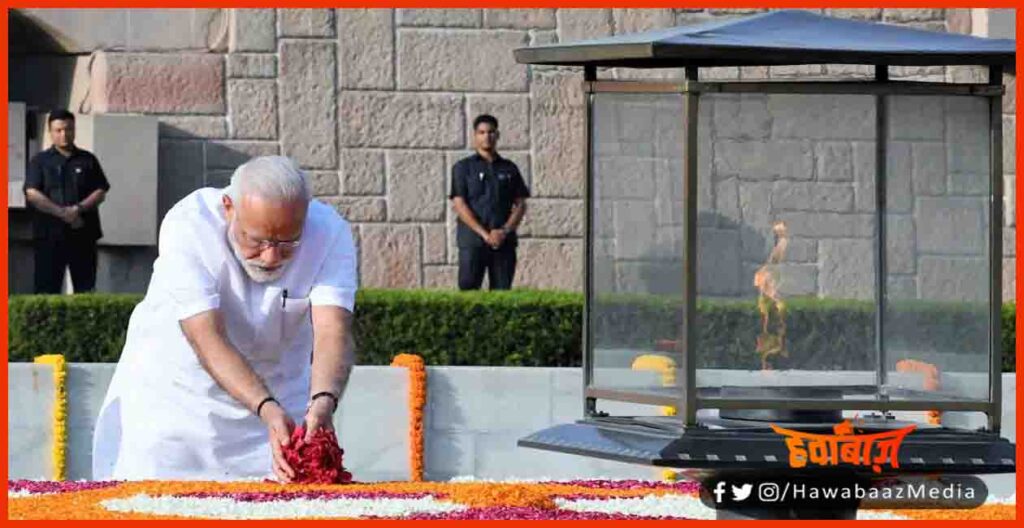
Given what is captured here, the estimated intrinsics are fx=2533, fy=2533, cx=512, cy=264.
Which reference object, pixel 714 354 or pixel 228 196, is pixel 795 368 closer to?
pixel 714 354

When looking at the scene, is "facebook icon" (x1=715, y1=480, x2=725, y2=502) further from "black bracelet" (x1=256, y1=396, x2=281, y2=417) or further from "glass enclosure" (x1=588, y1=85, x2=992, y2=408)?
"black bracelet" (x1=256, y1=396, x2=281, y2=417)

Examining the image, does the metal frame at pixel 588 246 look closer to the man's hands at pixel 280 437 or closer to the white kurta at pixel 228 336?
the man's hands at pixel 280 437

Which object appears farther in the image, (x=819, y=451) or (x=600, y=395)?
(x=600, y=395)

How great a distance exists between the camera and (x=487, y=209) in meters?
14.8

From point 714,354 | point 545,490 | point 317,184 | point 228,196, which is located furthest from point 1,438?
point 317,184

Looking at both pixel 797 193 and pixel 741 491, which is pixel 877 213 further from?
pixel 741 491

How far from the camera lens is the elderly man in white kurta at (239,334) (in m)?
7.67

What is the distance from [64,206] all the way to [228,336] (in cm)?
696

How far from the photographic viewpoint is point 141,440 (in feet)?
27.6

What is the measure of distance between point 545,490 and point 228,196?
53.6 inches

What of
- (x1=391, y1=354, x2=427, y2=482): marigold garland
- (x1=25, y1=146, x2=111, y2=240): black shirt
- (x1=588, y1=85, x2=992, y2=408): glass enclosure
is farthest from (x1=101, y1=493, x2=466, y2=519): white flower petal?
(x1=25, y1=146, x2=111, y2=240): black shirt

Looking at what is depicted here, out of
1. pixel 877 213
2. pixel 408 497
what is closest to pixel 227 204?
pixel 408 497

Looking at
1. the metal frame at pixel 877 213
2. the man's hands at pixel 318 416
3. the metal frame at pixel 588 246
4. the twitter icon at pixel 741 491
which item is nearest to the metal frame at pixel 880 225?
the metal frame at pixel 877 213

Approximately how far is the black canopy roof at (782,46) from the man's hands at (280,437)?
1.35 metres
